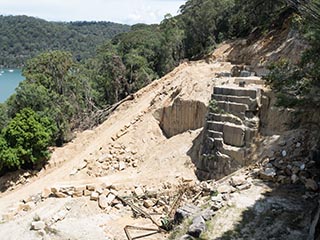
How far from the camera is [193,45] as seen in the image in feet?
102

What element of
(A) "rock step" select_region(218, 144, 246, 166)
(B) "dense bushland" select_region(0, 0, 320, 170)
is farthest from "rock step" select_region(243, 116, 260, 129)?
(B) "dense bushland" select_region(0, 0, 320, 170)

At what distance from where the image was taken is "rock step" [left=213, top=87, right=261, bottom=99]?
14.3 m

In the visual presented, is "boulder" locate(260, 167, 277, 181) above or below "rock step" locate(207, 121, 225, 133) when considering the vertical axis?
below

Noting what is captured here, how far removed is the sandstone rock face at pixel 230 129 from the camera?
46.7 ft

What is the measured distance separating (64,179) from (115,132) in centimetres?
383

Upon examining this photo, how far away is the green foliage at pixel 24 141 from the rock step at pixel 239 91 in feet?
32.9

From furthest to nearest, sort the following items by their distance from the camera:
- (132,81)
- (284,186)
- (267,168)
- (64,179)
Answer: (132,81), (64,179), (267,168), (284,186)

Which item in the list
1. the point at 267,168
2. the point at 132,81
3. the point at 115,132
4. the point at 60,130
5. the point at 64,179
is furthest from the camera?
the point at 132,81

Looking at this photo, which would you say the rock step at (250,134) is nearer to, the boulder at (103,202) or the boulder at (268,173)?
the boulder at (268,173)

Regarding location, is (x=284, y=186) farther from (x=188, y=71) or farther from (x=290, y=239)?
(x=188, y=71)

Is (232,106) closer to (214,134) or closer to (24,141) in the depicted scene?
(214,134)

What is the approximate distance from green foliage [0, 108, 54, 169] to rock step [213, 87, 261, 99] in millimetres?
10038

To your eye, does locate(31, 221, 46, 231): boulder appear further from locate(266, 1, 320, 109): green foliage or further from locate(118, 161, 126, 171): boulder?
locate(266, 1, 320, 109): green foliage

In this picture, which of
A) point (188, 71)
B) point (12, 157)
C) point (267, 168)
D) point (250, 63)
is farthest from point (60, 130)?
point (267, 168)
